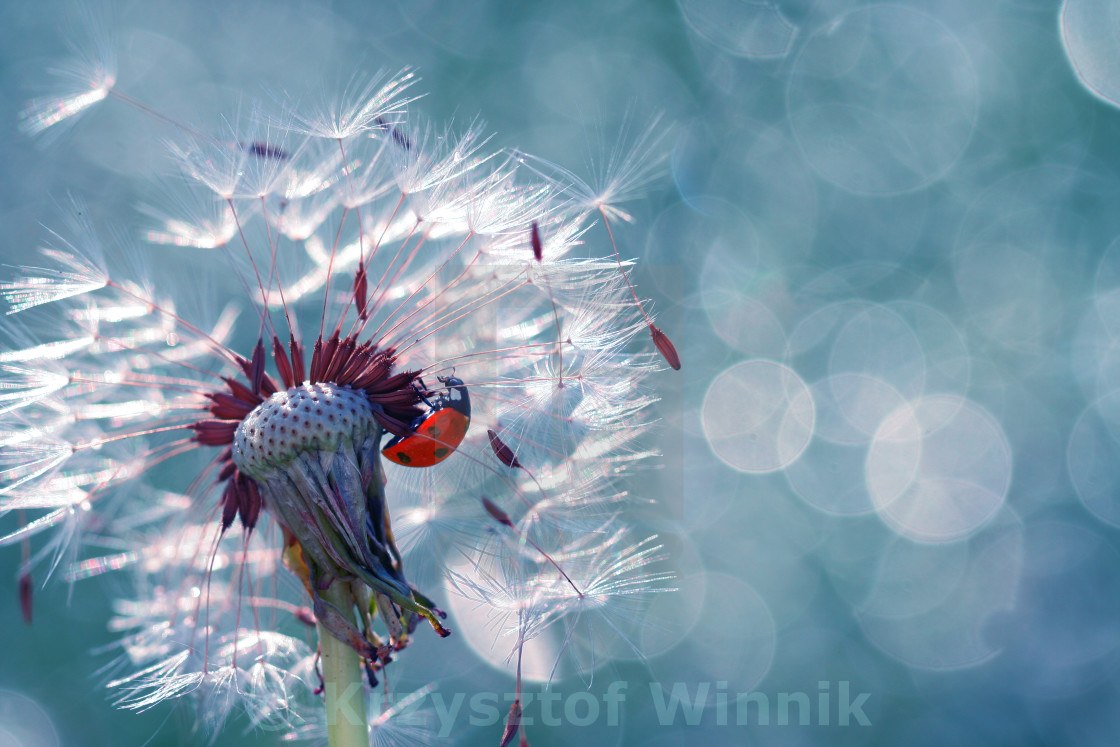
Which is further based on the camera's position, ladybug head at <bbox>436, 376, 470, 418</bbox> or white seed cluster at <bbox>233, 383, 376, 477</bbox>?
ladybug head at <bbox>436, 376, 470, 418</bbox>

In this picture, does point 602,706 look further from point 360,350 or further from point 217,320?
point 360,350

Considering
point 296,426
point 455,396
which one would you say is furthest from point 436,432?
point 296,426

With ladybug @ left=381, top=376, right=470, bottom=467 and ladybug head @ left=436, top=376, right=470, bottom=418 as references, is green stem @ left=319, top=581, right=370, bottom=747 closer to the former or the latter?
ladybug @ left=381, top=376, right=470, bottom=467

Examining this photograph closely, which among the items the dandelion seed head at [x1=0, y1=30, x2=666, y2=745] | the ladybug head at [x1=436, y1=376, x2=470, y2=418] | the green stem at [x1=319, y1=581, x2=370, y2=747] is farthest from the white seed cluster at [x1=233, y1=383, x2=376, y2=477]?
the green stem at [x1=319, y1=581, x2=370, y2=747]

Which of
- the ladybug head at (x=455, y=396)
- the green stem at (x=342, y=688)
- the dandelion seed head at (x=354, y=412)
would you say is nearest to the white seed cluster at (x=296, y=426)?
the dandelion seed head at (x=354, y=412)

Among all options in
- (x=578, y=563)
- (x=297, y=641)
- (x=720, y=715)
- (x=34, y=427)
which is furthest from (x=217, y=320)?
(x=720, y=715)

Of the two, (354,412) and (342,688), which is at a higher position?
(354,412)

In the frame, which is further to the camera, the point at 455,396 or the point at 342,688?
the point at 455,396

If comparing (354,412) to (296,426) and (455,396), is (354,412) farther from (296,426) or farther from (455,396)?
(455,396)
